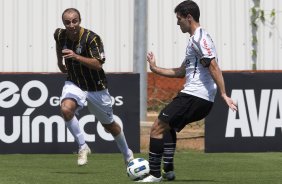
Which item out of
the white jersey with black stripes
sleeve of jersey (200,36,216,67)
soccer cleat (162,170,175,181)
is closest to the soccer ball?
soccer cleat (162,170,175,181)

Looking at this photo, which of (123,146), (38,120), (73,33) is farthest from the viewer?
(38,120)

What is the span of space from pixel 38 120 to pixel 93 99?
11.2 feet

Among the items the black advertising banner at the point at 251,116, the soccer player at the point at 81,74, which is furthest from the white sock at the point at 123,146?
the black advertising banner at the point at 251,116

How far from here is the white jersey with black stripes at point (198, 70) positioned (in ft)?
39.4

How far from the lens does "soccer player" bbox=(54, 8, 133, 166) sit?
45.4 ft

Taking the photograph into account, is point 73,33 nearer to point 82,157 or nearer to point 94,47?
point 94,47

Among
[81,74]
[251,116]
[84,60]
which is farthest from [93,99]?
[251,116]

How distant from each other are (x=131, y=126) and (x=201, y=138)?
4.19ft

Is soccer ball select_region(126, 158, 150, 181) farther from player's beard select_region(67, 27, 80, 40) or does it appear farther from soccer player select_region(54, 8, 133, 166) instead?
player's beard select_region(67, 27, 80, 40)

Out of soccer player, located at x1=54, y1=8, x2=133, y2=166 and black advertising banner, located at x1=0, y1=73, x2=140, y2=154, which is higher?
soccer player, located at x1=54, y1=8, x2=133, y2=166

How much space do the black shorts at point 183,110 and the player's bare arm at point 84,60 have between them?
5.83ft

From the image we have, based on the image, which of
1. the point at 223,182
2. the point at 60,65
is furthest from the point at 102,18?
the point at 223,182

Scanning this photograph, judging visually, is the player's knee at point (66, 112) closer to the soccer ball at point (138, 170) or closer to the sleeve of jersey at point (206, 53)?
the soccer ball at point (138, 170)

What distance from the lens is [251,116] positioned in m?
17.7
